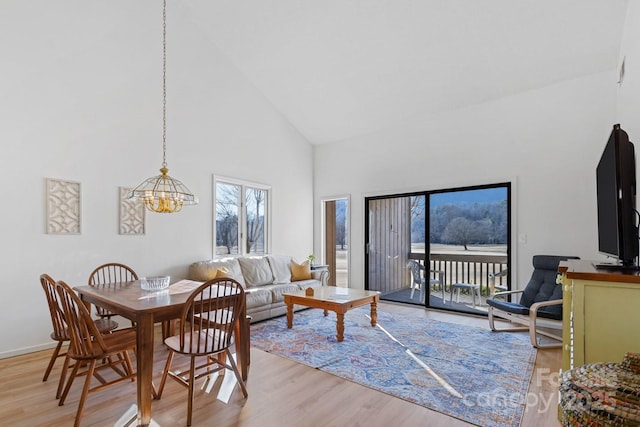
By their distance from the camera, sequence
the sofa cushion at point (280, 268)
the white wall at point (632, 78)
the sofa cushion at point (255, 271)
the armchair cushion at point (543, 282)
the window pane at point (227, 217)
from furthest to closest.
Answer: the sofa cushion at point (280, 268), the window pane at point (227, 217), the sofa cushion at point (255, 271), the armchair cushion at point (543, 282), the white wall at point (632, 78)

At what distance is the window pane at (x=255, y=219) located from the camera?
19.0ft

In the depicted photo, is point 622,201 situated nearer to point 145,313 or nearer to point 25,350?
point 145,313

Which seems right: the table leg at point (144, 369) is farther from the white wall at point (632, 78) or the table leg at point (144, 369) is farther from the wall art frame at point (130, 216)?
the white wall at point (632, 78)

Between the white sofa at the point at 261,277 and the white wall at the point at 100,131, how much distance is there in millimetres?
394

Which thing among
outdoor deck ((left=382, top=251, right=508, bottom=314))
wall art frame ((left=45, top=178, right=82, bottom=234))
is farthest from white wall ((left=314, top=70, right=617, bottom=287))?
wall art frame ((left=45, top=178, right=82, bottom=234))

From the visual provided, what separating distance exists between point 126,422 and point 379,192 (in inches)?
189

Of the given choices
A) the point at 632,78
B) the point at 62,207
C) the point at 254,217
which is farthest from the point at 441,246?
the point at 62,207

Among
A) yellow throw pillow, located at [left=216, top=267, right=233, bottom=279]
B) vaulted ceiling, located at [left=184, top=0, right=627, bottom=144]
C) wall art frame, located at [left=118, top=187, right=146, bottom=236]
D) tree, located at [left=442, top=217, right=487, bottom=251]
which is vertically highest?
vaulted ceiling, located at [left=184, top=0, right=627, bottom=144]

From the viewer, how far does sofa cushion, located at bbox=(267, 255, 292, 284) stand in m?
5.48

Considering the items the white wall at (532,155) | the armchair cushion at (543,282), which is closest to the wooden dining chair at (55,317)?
the armchair cushion at (543,282)

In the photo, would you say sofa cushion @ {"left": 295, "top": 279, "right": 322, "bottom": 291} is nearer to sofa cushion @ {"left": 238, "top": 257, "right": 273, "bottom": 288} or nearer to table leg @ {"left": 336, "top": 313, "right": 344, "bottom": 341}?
sofa cushion @ {"left": 238, "top": 257, "right": 273, "bottom": 288}

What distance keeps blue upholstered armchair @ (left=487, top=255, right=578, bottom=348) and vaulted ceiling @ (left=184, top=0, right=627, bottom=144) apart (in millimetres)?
2382

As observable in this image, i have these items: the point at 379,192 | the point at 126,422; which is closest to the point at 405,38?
the point at 379,192

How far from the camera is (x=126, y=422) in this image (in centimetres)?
216
